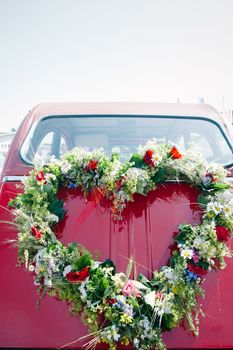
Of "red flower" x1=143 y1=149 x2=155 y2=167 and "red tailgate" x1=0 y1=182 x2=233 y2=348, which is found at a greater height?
"red flower" x1=143 y1=149 x2=155 y2=167

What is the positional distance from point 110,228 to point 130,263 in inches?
11.2

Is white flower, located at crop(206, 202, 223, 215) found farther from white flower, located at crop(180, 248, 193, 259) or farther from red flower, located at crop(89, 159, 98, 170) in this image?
red flower, located at crop(89, 159, 98, 170)

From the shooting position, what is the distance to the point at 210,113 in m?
3.12

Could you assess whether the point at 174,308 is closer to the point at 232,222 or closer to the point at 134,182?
the point at 232,222

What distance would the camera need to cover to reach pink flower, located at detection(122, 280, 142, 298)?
5.90 ft

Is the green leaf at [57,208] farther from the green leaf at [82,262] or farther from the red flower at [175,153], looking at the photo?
the red flower at [175,153]

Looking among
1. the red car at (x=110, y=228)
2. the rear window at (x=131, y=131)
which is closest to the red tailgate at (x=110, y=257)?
the red car at (x=110, y=228)

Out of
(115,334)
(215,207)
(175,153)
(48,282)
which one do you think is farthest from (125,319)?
(175,153)

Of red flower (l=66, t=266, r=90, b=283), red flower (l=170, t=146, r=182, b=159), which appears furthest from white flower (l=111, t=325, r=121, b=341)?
red flower (l=170, t=146, r=182, b=159)

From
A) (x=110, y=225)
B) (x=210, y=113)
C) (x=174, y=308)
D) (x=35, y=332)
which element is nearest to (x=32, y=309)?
(x=35, y=332)

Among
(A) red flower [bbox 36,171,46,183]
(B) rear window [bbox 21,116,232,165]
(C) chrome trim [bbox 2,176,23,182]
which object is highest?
(B) rear window [bbox 21,116,232,165]

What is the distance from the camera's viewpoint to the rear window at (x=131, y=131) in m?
2.98

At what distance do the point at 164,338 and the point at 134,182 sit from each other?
36.6 inches

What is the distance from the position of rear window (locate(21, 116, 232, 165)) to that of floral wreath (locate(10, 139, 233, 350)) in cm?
67
